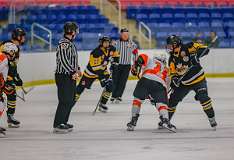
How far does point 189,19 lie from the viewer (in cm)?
2275

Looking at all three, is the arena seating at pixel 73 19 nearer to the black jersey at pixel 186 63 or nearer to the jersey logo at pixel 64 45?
the jersey logo at pixel 64 45

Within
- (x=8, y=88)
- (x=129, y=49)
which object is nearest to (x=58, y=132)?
(x=8, y=88)

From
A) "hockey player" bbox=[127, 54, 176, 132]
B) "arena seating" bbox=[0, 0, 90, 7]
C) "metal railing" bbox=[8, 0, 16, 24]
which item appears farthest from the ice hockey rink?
"arena seating" bbox=[0, 0, 90, 7]

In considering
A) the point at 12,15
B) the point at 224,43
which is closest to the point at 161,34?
the point at 224,43

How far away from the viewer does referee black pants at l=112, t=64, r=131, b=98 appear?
13.8 metres

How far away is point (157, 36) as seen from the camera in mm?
20859

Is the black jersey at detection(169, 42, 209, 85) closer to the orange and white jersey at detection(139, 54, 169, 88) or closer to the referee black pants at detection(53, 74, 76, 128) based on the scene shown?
the orange and white jersey at detection(139, 54, 169, 88)

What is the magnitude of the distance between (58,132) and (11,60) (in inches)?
46.7

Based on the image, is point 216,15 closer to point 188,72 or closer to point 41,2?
point 41,2

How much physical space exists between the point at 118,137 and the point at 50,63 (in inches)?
422

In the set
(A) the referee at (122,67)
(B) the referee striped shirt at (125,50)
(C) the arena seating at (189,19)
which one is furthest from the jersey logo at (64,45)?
(C) the arena seating at (189,19)

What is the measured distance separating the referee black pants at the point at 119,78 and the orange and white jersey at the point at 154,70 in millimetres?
4783

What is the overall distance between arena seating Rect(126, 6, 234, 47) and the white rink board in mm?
391

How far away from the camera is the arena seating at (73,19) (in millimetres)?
18750
